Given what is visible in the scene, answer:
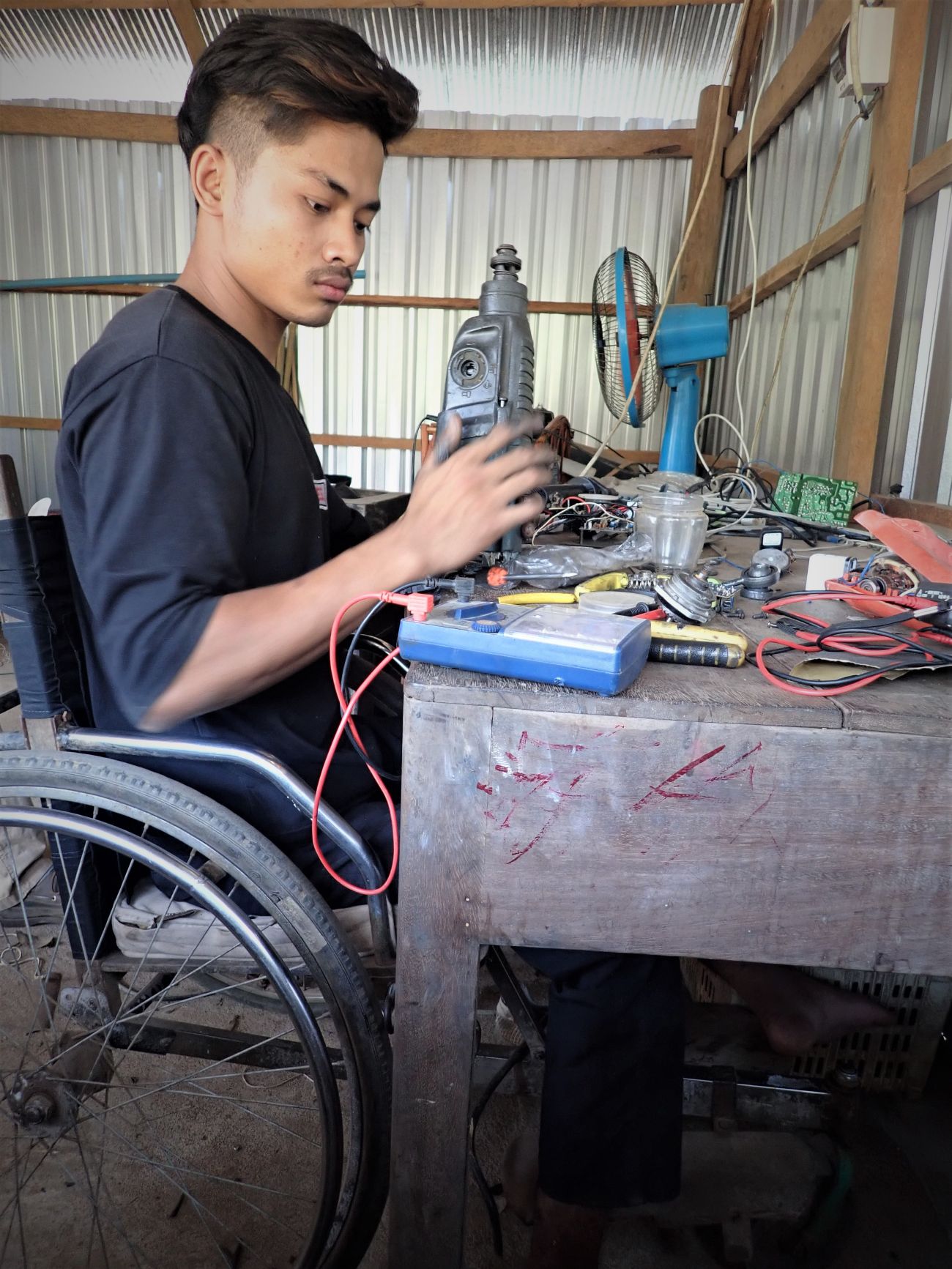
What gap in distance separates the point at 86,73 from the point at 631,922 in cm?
688

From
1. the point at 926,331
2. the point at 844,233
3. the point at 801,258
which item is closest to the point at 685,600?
the point at 926,331

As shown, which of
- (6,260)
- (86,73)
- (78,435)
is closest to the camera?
(78,435)

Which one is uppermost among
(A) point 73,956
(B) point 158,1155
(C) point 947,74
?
(C) point 947,74

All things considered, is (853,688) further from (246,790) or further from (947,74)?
(947,74)

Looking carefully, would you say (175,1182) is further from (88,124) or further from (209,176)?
(88,124)

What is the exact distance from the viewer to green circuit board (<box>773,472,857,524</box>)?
1.92 metres

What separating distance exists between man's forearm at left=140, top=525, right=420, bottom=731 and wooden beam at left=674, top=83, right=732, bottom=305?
4455mm

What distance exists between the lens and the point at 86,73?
552cm

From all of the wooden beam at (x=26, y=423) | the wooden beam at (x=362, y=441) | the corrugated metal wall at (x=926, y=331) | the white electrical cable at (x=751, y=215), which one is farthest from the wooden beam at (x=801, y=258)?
the wooden beam at (x=26, y=423)

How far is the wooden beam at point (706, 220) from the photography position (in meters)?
4.66

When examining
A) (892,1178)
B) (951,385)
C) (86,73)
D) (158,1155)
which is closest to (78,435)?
(158,1155)

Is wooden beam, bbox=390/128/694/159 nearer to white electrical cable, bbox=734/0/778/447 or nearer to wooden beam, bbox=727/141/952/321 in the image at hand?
white electrical cable, bbox=734/0/778/447

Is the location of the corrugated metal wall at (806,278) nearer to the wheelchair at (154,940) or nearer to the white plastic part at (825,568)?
the white plastic part at (825,568)

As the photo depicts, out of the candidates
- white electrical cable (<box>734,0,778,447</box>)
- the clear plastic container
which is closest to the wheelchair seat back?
the clear plastic container
